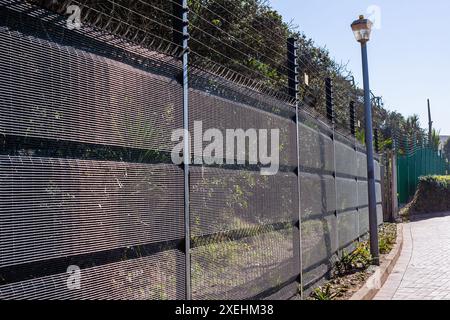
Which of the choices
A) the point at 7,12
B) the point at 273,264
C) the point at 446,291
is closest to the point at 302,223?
the point at 273,264

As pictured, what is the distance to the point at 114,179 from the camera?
271 cm

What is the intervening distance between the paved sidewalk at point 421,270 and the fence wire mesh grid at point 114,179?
8.33 feet

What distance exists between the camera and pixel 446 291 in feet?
21.0

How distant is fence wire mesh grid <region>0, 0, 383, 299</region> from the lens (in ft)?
7.23

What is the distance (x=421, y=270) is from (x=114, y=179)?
677 cm

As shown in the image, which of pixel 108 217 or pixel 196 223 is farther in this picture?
pixel 196 223

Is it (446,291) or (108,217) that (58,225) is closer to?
(108,217)

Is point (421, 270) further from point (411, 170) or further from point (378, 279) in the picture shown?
point (411, 170)

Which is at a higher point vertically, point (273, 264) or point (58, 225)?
point (58, 225)

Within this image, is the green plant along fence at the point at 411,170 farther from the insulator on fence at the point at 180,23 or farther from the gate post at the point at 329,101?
the insulator on fence at the point at 180,23

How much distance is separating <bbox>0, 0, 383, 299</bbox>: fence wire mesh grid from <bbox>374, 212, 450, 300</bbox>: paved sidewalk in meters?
2.54

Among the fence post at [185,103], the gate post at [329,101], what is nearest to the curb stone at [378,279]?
the gate post at [329,101]

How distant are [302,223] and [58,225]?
12.3 ft

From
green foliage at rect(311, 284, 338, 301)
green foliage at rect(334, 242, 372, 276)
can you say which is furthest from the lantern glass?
green foliage at rect(311, 284, 338, 301)
